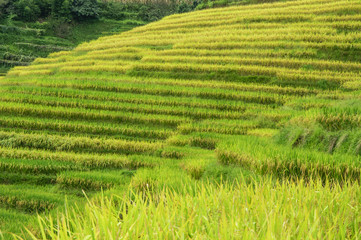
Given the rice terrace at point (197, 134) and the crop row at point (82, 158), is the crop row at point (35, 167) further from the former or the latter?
the crop row at point (82, 158)

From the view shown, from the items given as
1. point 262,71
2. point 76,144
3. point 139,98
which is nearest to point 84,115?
point 76,144

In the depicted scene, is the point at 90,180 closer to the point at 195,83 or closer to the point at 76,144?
the point at 76,144

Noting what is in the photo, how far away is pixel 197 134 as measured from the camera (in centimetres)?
753

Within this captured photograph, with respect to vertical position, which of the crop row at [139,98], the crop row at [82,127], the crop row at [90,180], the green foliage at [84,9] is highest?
the green foliage at [84,9]

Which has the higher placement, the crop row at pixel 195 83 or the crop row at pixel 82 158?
the crop row at pixel 195 83

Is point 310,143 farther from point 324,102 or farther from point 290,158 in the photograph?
point 324,102

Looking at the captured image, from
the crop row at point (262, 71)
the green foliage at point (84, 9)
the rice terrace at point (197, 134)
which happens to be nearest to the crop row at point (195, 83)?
the rice terrace at point (197, 134)

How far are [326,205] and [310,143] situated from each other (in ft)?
12.7

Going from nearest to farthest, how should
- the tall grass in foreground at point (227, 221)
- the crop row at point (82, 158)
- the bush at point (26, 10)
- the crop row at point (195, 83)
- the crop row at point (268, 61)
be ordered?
the tall grass in foreground at point (227, 221) → the crop row at point (82, 158) → the crop row at point (195, 83) → the crop row at point (268, 61) → the bush at point (26, 10)

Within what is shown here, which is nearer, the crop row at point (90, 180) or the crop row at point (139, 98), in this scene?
the crop row at point (90, 180)

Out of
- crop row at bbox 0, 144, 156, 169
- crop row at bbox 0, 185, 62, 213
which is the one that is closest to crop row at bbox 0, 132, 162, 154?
crop row at bbox 0, 144, 156, 169

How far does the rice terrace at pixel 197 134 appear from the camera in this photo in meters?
1.34

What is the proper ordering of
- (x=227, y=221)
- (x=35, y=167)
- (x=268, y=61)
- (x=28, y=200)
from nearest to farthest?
(x=227, y=221)
(x=28, y=200)
(x=35, y=167)
(x=268, y=61)

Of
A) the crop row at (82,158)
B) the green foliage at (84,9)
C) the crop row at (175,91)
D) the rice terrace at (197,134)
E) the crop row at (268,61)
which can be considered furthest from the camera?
the green foliage at (84,9)
